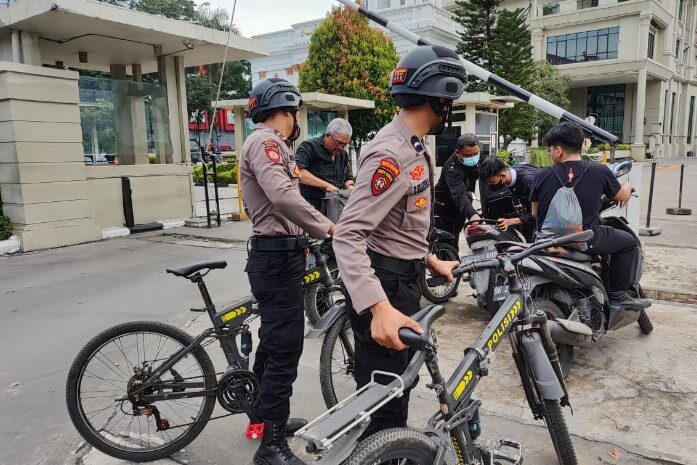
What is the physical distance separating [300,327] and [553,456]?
151 centimetres

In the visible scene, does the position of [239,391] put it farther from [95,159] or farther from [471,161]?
[95,159]

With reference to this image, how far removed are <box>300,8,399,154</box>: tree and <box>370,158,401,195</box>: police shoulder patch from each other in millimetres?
16765

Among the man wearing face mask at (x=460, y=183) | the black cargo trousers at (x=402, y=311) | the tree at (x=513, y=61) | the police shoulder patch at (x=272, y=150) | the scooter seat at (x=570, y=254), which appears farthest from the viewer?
the tree at (x=513, y=61)

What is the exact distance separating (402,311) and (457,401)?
39 centimetres

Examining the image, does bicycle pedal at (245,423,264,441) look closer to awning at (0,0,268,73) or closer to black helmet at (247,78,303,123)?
black helmet at (247,78,303,123)

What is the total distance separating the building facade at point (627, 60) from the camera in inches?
1395

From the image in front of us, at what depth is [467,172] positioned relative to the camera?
5.15 meters

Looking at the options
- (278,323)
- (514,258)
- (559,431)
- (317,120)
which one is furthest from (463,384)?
(317,120)

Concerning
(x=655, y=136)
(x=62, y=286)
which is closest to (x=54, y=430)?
(x=62, y=286)

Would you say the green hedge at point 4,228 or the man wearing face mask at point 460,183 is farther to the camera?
the green hedge at point 4,228

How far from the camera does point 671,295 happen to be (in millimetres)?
5289

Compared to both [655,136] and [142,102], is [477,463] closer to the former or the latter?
[142,102]

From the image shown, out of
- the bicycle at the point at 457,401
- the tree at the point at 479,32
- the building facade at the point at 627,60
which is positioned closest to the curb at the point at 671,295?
the bicycle at the point at 457,401

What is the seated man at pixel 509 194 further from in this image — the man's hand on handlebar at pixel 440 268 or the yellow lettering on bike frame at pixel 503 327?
the man's hand on handlebar at pixel 440 268
